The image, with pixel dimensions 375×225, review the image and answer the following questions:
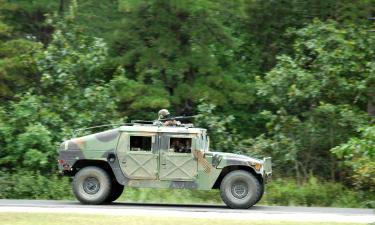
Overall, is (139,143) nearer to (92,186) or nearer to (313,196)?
(92,186)

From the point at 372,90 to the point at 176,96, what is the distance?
6608 millimetres

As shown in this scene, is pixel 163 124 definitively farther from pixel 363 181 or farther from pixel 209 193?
pixel 363 181

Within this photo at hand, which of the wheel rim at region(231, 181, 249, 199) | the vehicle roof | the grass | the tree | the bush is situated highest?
the tree

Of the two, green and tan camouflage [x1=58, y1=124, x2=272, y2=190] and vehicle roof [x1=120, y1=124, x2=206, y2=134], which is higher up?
vehicle roof [x1=120, y1=124, x2=206, y2=134]

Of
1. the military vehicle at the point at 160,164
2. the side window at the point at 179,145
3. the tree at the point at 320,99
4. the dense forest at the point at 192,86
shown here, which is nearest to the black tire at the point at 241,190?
the military vehicle at the point at 160,164

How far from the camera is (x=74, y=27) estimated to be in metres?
26.1

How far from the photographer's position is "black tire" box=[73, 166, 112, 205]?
54.1ft

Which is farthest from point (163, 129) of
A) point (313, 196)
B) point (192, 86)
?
point (192, 86)

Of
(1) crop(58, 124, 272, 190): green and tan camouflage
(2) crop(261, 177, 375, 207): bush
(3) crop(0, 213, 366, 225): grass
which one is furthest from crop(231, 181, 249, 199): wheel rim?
(2) crop(261, 177, 375, 207): bush

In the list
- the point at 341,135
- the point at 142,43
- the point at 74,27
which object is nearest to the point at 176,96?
the point at 142,43

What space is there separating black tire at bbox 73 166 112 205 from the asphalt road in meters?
0.23

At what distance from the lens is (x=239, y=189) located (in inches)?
638

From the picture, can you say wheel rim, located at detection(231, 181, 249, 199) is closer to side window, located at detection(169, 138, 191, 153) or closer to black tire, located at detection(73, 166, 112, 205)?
side window, located at detection(169, 138, 191, 153)

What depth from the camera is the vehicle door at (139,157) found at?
53.8 ft
